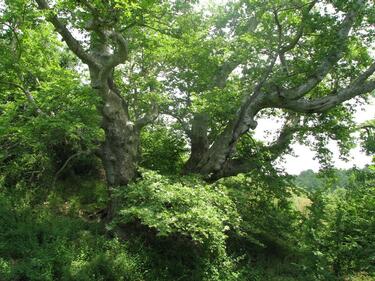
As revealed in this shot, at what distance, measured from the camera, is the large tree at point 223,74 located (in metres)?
10.2

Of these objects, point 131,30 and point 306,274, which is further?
point 131,30

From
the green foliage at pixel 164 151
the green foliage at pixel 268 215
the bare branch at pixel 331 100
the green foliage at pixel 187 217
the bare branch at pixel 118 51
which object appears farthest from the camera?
the green foliage at pixel 164 151

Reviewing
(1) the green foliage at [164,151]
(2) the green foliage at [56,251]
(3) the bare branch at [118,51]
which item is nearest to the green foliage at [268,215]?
(1) the green foliage at [164,151]

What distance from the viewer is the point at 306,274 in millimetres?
9156

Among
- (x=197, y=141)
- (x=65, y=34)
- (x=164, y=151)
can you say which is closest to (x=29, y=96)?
(x=65, y=34)

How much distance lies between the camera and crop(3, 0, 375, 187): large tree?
1020 cm

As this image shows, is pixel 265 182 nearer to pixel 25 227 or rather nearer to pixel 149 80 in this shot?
pixel 149 80

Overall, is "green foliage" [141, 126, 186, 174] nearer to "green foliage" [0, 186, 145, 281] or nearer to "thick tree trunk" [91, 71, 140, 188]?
"thick tree trunk" [91, 71, 140, 188]

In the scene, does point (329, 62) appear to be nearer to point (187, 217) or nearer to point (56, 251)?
point (187, 217)

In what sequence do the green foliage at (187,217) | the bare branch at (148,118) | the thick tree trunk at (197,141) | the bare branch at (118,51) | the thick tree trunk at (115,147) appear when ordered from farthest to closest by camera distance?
1. the thick tree trunk at (197,141)
2. the bare branch at (148,118)
3. the thick tree trunk at (115,147)
4. the bare branch at (118,51)
5. the green foliage at (187,217)

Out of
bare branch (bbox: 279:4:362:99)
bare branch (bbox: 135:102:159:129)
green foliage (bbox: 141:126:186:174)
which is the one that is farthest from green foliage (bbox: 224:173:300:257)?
bare branch (bbox: 135:102:159:129)

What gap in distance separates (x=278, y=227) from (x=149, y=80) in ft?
20.8

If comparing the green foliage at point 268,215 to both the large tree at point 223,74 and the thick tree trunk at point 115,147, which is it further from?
the thick tree trunk at point 115,147

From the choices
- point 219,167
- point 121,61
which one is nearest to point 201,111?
point 219,167
